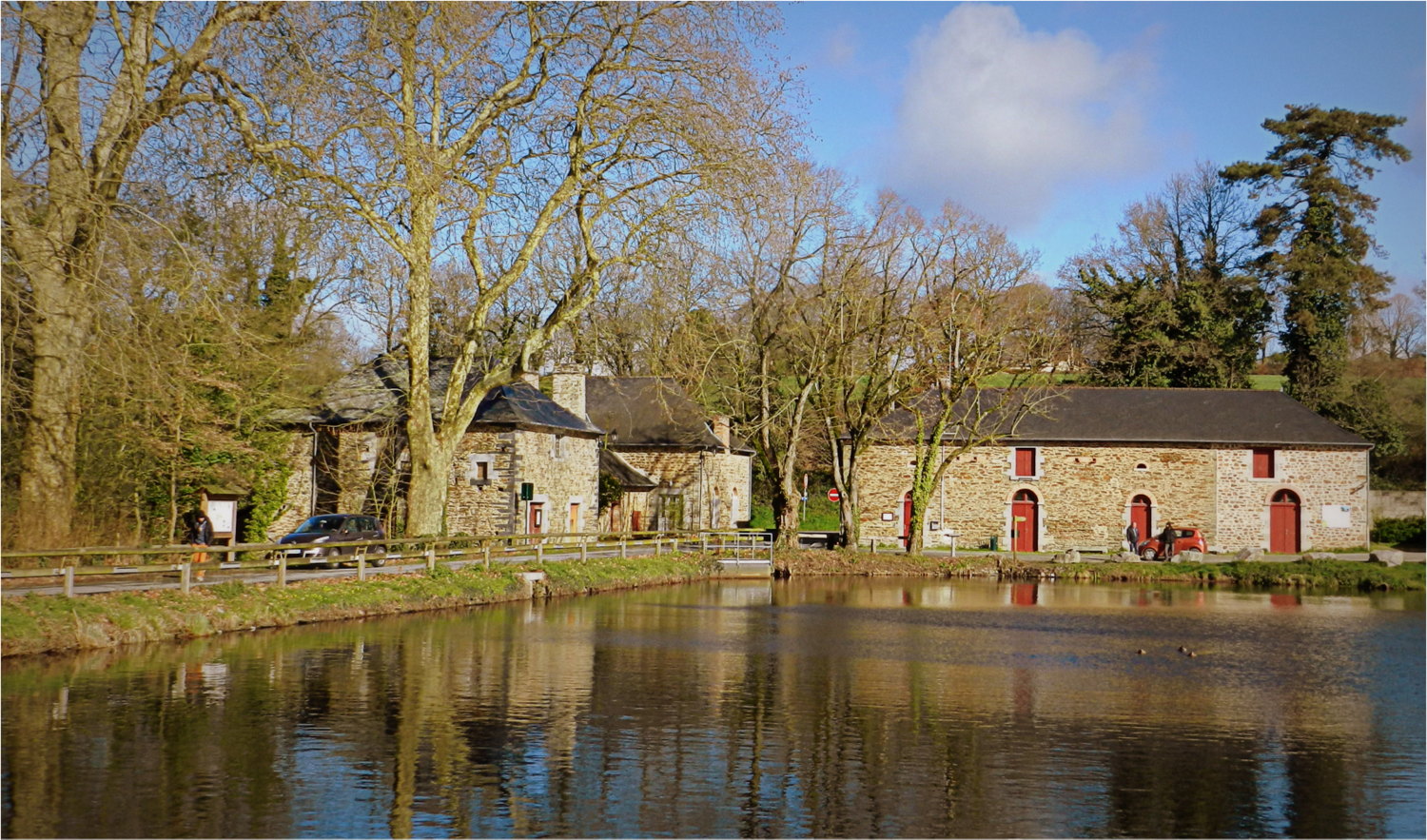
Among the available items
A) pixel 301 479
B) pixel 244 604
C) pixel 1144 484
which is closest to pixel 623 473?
pixel 301 479

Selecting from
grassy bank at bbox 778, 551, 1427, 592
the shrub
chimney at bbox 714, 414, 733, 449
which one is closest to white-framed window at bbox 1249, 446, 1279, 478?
the shrub

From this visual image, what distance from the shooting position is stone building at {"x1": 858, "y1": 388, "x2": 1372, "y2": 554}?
4512 cm

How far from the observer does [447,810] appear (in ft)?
32.1

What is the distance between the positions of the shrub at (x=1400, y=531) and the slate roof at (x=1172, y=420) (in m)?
4.89

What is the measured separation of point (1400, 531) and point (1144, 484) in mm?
10791

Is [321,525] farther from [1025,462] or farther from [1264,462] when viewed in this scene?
[1264,462]

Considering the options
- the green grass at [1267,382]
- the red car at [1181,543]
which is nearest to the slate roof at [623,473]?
the red car at [1181,543]

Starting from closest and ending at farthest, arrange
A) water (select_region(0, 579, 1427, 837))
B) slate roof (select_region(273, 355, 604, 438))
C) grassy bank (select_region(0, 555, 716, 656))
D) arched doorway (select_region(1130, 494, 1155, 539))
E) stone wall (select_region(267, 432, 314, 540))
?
water (select_region(0, 579, 1427, 837)) → grassy bank (select_region(0, 555, 716, 656)) → slate roof (select_region(273, 355, 604, 438)) → stone wall (select_region(267, 432, 314, 540)) → arched doorway (select_region(1130, 494, 1155, 539))

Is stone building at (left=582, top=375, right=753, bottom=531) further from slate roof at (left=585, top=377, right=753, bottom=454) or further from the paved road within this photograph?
the paved road

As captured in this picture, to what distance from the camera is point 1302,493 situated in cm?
4516

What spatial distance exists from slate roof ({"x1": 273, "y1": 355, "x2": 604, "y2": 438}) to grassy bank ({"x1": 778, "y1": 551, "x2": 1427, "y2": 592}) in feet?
25.9

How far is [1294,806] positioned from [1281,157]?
52204mm

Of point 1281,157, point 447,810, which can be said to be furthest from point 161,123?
point 1281,157

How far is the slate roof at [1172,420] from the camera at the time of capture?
45031 mm
